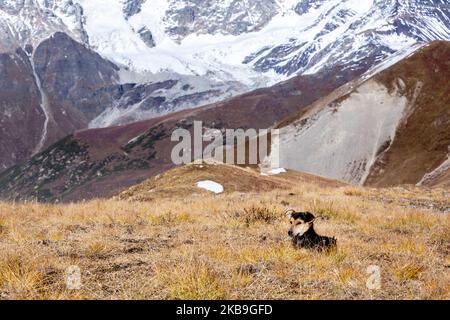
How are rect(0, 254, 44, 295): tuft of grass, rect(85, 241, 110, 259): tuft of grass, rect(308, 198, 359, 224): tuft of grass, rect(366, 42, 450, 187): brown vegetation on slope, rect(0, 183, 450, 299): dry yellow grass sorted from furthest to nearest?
1. rect(366, 42, 450, 187): brown vegetation on slope
2. rect(308, 198, 359, 224): tuft of grass
3. rect(85, 241, 110, 259): tuft of grass
4. rect(0, 183, 450, 299): dry yellow grass
5. rect(0, 254, 44, 295): tuft of grass

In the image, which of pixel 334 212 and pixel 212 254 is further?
pixel 334 212

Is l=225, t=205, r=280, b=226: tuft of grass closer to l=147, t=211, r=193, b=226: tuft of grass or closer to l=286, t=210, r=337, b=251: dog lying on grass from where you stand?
l=147, t=211, r=193, b=226: tuft of grass

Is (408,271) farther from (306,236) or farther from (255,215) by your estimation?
(255,215)

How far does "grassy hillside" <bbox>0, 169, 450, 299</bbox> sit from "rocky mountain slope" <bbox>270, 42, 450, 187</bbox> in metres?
79.0

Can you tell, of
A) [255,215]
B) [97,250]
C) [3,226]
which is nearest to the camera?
[97,250]

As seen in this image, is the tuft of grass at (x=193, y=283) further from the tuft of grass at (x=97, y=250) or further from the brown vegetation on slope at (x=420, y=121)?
the brown vegetation on slope at (x=420, y=121)

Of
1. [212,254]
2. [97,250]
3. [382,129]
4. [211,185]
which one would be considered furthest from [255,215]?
[382,129]

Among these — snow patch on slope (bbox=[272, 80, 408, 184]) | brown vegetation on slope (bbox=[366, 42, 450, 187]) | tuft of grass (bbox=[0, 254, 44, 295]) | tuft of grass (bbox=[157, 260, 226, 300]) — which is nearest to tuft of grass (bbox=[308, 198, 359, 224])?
tuft of grass (bbox=[157, 260, 226, 300])

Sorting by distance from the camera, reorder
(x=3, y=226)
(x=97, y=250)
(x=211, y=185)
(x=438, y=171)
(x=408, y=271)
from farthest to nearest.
Answer: (x=438, y=171) → (x=211, y=185) → (x=3, y=226) → (x=97, y=250) → (x=408, y=271)

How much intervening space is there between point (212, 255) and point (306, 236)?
6.62 feet

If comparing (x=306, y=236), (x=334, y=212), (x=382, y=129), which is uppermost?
(x=306, y=236)

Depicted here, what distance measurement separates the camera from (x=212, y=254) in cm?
886

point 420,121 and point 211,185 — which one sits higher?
point 211,185

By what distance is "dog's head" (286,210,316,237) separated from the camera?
32.9ft
